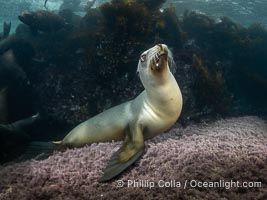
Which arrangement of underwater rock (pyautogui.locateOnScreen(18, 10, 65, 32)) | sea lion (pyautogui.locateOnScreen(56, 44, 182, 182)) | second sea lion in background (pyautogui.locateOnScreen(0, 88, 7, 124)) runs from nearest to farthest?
sea lion (pyautogui.locateOnScreen(56, 44, 182, 182)), second sea lion in background (pyautogui.locateOnScreen(0, 88, 7, 124)), underwater rock (pyautogui.locateOnScreen(18, 10, 65, 32))

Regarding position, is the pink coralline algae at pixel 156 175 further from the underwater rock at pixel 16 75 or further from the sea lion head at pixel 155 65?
the underwater rock at pixel 16 75

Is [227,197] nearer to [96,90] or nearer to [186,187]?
[186,187]

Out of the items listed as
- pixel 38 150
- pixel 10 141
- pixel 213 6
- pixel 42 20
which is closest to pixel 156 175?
pixel 38 150

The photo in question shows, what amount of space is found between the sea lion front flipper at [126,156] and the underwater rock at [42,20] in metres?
7.53

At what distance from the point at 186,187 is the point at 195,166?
1.54ft

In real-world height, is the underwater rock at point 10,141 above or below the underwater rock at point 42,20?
below

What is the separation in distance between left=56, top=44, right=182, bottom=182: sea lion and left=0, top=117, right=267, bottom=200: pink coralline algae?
0.77 feet

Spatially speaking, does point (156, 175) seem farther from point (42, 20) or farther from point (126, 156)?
point (42, 20)

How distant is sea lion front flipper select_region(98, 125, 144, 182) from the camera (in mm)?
3305

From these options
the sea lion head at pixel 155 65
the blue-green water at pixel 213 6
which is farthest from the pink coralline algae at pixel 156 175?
the blue-green water at pixel 213 6

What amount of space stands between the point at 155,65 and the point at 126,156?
4.56ft

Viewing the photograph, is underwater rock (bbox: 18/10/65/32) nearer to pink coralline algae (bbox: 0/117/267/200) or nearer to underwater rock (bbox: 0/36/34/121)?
underwater rock (bbox: 0/36/34/121)

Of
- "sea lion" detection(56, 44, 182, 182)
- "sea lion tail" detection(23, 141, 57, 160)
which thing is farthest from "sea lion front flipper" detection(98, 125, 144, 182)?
"sea lion tail" detection(23, 141, 57, 160)

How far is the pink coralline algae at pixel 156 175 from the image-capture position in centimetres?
276
